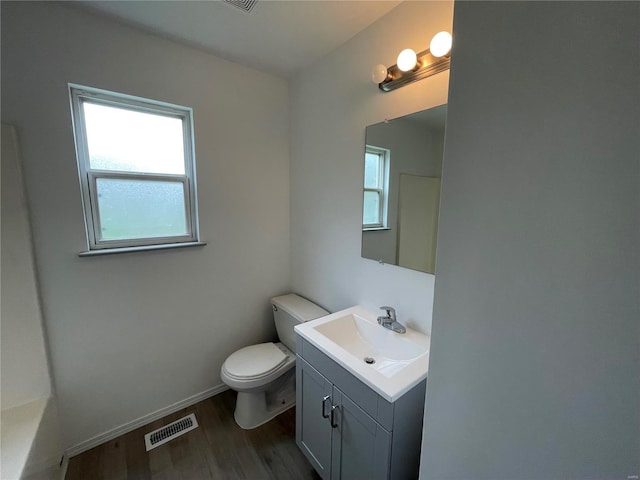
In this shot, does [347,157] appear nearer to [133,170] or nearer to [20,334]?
[133,170]

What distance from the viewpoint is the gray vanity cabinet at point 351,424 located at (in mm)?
964

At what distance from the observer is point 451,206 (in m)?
0.54

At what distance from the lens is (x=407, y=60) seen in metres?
1.18

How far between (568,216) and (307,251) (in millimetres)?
1762

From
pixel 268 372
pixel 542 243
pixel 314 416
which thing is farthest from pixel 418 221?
pixel 268 372

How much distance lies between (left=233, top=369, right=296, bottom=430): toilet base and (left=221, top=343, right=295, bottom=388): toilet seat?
163mm

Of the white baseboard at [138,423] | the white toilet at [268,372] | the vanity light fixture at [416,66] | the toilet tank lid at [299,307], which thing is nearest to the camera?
the vanity light fixture at [416,66]

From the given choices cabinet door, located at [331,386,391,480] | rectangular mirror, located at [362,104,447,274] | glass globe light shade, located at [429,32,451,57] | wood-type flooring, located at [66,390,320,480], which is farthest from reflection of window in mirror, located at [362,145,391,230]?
wood-type flooring, located at [66,390,320,480]

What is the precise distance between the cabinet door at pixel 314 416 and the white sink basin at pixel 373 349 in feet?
0.59

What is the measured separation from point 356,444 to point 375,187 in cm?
129

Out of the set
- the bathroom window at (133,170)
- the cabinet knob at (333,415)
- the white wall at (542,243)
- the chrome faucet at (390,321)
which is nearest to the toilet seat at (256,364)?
the cabinet knob at (333,415)

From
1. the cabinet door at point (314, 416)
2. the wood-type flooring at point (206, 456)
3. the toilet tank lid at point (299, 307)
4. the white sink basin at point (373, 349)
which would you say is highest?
the white sink basin at point (373, 349)

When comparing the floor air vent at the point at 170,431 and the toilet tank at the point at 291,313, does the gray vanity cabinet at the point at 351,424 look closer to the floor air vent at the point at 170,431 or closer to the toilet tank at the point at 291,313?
the toilet tank at the point at 291,313

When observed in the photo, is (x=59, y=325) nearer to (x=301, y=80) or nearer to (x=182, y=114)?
(x=182, y=114)
